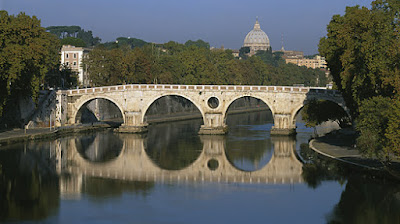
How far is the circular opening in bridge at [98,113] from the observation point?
268ft

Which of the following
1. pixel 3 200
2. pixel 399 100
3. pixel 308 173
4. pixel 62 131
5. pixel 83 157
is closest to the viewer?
pixel 3 200

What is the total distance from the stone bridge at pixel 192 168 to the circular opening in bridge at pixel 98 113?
16.2m

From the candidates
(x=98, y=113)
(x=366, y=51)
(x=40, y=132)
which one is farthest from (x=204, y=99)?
(x=366, y=51)

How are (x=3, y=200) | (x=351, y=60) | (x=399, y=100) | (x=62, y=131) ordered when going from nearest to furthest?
1. (x=3, y=200)
2. (x=399, y=100)
3. (x=351, y=60)
4. (x=62, y=131)

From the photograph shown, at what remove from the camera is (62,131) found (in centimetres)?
7244

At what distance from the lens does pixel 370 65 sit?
48656mm

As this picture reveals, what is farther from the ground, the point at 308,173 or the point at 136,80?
the point at 136,80

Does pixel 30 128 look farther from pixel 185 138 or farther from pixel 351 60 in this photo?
pixel 351 60

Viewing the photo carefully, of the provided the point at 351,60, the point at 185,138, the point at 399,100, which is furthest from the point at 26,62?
the point at 399,100

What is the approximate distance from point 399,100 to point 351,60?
11972 mm

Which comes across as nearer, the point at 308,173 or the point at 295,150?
the point at 308,173

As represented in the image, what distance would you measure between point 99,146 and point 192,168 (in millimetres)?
15925

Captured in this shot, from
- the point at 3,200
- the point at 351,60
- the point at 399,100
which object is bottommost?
Answer: the point at 3,200

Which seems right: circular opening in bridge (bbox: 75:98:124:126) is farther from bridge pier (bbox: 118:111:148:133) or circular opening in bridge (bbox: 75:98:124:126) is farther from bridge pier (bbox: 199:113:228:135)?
bridge pier (bbox: 199:113:228:135)
